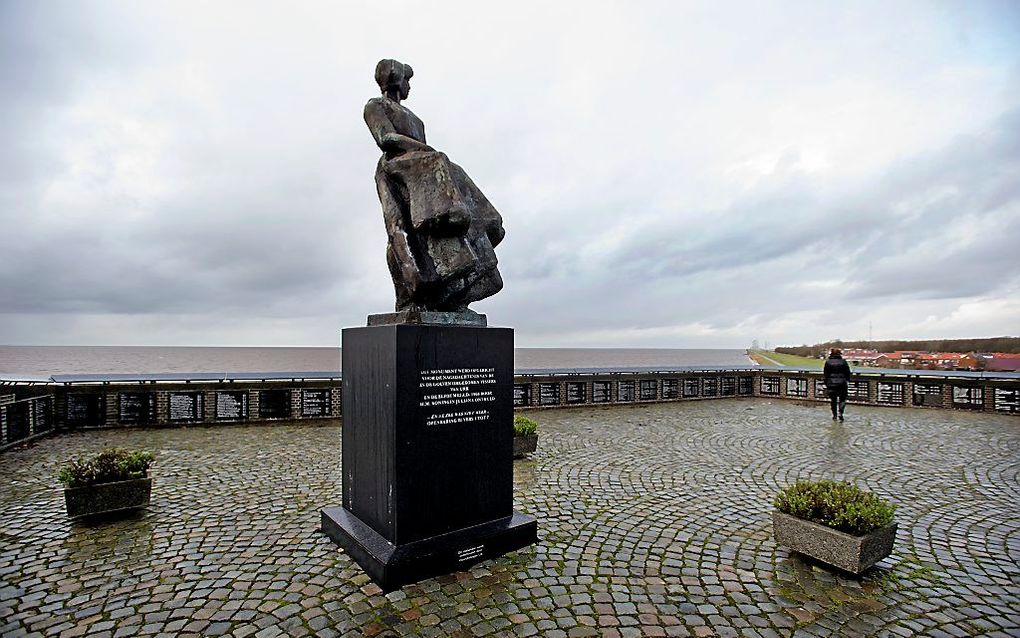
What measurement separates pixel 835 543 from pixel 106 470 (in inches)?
338

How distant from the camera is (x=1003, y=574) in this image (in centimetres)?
515

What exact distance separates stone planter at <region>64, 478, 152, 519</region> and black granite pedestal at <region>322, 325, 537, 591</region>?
8.77ft

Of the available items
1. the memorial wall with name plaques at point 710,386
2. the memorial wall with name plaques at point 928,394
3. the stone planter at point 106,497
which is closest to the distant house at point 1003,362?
the memorial wall with name plaques at point 928,394

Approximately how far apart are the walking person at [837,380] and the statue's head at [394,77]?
50.1ft

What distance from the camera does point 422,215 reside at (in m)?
5.51

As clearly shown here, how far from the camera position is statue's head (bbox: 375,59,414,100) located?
604cm

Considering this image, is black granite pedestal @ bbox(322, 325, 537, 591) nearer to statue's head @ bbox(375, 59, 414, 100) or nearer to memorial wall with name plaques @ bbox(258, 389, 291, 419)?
statue's head @ bbox(375, 59, 414, 100)

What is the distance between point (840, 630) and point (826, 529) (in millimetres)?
1203

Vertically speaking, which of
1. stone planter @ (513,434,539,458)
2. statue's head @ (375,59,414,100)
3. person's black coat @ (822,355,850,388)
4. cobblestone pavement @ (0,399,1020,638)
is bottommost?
cobblestone pavement @ (0,399,1020,638)

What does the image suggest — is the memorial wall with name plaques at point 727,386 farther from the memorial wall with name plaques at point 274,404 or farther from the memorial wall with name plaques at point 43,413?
the memorial wall with name plaques at point 43,413

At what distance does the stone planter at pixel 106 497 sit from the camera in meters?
6.32

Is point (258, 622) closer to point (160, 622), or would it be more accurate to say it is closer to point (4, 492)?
Answer: point (160, 622)

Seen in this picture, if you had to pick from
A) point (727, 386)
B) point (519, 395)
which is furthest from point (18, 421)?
point (727, 386)

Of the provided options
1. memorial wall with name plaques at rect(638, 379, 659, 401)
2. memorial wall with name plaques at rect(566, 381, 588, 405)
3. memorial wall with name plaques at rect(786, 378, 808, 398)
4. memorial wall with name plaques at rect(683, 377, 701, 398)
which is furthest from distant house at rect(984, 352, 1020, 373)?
memorial wall with name plaques at rect(566, 381, 588, 405)
